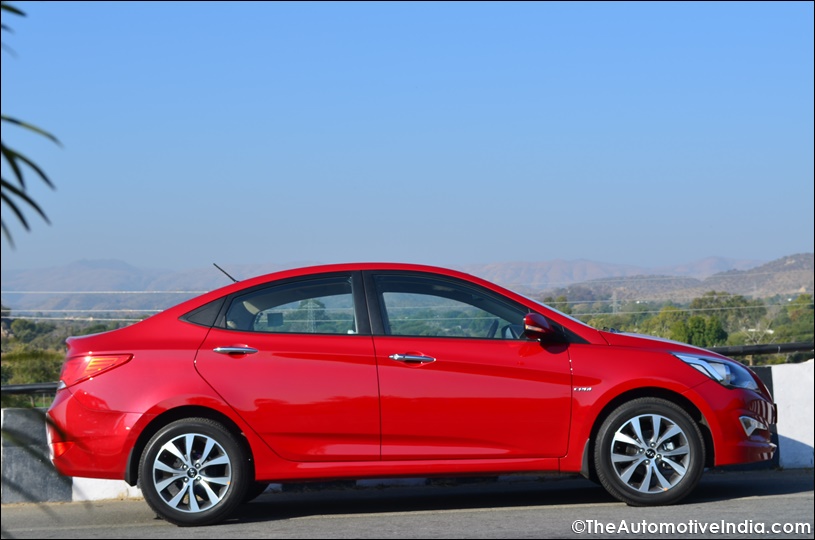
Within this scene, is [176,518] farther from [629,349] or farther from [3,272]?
[3,272]

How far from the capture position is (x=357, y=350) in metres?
6.32

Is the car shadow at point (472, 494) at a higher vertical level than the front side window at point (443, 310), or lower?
lower

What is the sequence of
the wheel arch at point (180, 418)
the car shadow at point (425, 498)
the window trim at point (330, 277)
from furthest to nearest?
the car shadow at point (425, 498), the window trim at point (330, 277), the wheel arch at point (180, 418)

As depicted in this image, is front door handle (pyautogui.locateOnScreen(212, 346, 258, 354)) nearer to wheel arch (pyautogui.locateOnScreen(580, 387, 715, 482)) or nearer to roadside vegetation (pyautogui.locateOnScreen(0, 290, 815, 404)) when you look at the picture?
roadside vegetation (pyautogui.locateOnScreen(0, 290, 815, 404))

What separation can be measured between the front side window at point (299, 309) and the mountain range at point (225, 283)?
37 centimetres

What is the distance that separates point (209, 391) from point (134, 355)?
538mm

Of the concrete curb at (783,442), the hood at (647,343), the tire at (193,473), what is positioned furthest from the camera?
the concrete curb at (783,442)

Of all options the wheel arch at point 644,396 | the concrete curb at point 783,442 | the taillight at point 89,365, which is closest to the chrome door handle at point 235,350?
the taillight at point 89,365

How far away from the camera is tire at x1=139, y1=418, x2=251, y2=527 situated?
6.11 metres

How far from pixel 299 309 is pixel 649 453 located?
2.41 meters

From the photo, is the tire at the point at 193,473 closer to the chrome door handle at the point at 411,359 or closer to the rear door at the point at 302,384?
the rear door at the point at 302,384

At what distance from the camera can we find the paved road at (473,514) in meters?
5.68

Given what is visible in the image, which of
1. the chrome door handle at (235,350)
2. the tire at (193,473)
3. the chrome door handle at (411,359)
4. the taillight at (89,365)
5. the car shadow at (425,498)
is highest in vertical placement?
the chrome door handle at (235,350)

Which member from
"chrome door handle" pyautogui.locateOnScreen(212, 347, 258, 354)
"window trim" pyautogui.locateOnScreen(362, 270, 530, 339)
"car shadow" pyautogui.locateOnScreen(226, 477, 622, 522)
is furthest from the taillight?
"window trim" pyautogui.locateOnScreen(362, 270, 530, 339)
